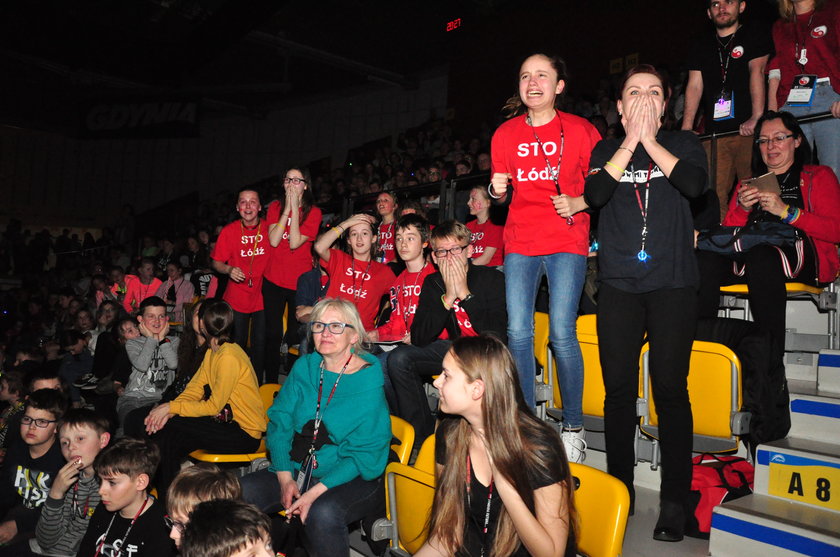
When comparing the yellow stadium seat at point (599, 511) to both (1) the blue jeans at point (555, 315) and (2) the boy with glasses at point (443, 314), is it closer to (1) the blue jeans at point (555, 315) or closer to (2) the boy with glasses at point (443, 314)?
(1) the blue jeans at point (555, 315)

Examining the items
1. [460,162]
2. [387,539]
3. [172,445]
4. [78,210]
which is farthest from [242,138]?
[387,539]

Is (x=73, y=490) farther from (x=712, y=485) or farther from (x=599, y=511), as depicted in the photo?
(x=712, y=485)

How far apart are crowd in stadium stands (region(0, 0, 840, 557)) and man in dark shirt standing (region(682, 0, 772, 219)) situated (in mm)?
12

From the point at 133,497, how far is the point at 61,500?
596mm

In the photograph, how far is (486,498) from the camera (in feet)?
6.40

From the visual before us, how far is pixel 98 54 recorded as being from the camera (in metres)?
11.8

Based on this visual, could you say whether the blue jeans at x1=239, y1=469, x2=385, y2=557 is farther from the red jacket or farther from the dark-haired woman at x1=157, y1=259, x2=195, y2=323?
the dark-haired woman at x1=157, y1=259, x2=195, y2=323

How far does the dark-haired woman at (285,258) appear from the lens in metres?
4.75

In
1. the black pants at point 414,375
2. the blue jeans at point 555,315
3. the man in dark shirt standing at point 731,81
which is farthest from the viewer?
the man in dark shirt standing at point 731,81

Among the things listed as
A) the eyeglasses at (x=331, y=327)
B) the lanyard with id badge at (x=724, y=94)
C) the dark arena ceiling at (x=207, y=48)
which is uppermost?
the dark arena ceiling at (x=207, y=48)

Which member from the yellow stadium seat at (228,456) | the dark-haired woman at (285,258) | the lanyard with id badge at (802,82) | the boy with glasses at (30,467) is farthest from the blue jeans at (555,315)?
the boy with glasses at (30,467)

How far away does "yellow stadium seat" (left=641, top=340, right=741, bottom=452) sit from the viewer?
2756mm

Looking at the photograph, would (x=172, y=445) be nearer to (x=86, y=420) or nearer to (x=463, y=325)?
(x=86, y=420)

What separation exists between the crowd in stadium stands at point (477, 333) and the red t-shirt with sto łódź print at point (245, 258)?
0.02 m
